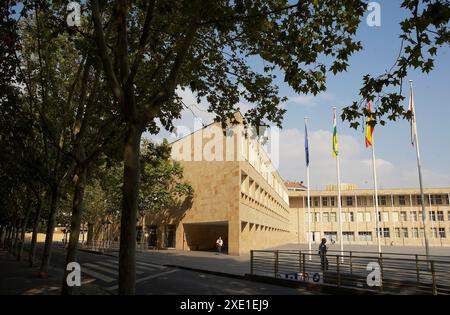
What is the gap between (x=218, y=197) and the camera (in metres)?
35.3

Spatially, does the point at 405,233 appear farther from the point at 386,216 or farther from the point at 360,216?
the point at 360,216

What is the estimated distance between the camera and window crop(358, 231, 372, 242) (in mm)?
71500

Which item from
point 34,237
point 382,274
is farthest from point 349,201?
point 382,274

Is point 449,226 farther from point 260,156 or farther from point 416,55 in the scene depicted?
point 416,55

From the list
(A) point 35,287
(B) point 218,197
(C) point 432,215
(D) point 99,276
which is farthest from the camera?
(C) point 432,215

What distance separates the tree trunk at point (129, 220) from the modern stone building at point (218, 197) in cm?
2342

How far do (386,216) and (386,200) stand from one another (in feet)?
10.1

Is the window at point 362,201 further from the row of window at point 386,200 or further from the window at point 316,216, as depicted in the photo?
the window at point 316,216

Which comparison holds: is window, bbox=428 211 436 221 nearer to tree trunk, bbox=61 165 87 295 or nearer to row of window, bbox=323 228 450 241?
row of window, bbox=323 228 450 241

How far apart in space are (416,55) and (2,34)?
11.1 m

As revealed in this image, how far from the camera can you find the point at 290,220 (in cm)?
8119

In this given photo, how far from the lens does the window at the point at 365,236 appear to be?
71.5 meters

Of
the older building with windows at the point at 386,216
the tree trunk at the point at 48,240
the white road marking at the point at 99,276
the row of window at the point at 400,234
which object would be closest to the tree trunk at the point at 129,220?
the white road marking at the point at 99,276
